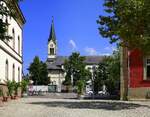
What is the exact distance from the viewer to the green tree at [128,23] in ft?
85.9

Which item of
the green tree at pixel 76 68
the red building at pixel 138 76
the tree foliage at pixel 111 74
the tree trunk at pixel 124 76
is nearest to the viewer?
the red building at pixel 138 76

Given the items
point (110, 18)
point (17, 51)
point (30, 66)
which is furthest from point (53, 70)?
point (110, 18)

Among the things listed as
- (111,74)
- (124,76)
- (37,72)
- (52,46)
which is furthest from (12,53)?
(52,46)

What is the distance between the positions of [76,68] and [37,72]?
10.6 m

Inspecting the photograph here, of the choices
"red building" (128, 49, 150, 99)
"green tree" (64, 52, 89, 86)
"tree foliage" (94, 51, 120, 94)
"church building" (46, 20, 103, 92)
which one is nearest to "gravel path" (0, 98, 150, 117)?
"red building" (128, 49, 150, 99)

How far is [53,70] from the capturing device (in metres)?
166

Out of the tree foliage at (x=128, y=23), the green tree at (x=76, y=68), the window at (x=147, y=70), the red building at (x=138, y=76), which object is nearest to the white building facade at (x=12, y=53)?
the tree foliage at (x=128, y=23)

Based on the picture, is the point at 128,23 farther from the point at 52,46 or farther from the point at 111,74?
the point at 52,46

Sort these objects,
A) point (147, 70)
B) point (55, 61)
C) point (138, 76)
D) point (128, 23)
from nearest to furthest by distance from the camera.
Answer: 1. point (128, 23)
2. point (147, 70)
3. point (138, 76)
4. point (55, 61)

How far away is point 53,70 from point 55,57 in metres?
8.86

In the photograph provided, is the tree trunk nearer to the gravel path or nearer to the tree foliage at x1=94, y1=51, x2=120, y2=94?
the gravel path

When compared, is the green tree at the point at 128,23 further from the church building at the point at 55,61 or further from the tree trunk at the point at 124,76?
the church building at the point at 55,61

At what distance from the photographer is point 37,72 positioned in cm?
12256

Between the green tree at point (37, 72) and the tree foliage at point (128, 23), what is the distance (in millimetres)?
93600
